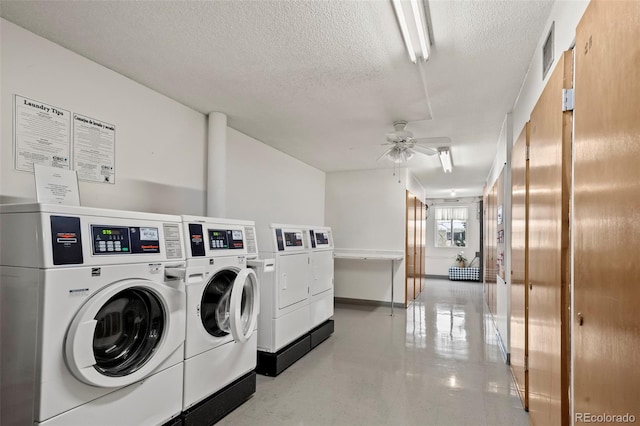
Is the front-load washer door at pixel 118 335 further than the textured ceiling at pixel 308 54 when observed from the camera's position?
No

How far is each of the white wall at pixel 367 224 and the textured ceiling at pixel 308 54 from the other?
262 cm

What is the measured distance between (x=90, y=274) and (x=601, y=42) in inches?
91.5

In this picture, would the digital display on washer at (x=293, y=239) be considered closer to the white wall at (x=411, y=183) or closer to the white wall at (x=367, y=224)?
the white wall at (x=367, y=224)

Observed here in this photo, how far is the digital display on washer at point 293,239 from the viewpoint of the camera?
366cm

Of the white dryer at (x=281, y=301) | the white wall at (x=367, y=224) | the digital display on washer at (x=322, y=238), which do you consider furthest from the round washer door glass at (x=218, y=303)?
the white wall at (x=367, y=224)

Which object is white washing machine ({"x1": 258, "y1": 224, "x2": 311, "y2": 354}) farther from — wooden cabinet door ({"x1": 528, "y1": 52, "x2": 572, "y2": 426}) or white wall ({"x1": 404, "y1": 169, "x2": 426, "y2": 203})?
white wall ({"x1": 404, "y1": 169, "x2": 426, "y2": 203})

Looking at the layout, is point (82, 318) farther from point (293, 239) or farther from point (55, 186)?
point (293, 239)

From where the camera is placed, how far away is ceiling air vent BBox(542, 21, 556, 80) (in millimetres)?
2025

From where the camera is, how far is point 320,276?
4371 mm

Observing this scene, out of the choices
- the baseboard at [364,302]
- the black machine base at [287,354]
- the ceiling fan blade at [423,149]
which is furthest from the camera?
the baseboard at [364,302]

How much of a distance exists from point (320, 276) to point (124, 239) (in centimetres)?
280

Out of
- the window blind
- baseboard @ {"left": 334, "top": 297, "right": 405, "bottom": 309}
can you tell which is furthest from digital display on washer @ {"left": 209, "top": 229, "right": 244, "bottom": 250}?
the window blind

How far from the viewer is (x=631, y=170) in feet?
2.91

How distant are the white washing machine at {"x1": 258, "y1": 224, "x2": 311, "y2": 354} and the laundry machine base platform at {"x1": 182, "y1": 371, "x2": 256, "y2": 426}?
20.4 inches
